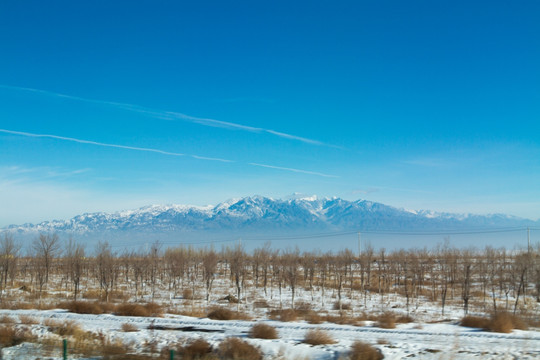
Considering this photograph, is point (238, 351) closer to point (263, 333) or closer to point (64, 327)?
point (263, 333)

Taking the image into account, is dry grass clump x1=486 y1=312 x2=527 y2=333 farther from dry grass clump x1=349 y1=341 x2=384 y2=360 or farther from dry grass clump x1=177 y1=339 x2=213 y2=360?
dry grass clump x1=177 y1=339 x2=213 y2=360

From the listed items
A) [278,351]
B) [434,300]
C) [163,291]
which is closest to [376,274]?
[434,300]

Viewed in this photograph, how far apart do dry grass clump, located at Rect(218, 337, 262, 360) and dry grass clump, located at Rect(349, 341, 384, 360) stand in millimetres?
3309

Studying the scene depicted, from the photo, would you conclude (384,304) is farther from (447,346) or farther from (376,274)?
(376,274)

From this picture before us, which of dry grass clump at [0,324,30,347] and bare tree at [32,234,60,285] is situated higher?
bare tree at [32,234,60,285]

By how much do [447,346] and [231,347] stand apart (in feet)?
26.6

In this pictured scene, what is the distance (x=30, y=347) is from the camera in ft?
57.4

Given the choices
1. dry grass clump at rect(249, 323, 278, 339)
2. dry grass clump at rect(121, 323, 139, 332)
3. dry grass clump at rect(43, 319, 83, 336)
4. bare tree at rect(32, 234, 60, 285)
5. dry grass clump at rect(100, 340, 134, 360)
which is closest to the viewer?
dry grass clump at rect(100, 340, 134, 360)

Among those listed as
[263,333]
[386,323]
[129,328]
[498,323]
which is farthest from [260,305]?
[498,323]

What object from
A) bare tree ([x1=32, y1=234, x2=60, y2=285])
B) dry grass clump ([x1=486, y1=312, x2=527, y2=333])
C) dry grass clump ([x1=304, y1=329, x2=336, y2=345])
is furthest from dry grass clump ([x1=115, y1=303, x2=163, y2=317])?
bare tree ([x1=32, y1=234, x2=60, y2=285])

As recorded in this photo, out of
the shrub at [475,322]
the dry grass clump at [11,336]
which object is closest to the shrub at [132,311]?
the dry grass clump at [11,336]

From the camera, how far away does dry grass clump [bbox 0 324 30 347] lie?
18.1 metres

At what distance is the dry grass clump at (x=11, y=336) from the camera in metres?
18.1

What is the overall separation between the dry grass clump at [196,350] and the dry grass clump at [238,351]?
0.49 metres
